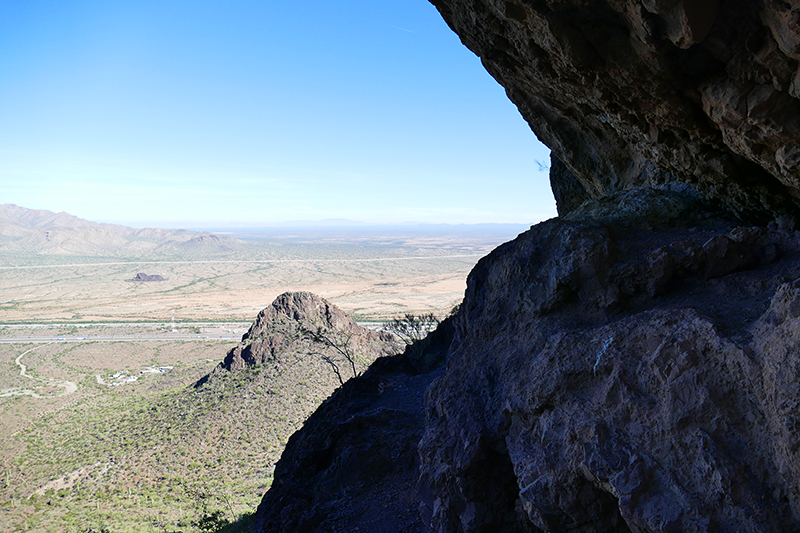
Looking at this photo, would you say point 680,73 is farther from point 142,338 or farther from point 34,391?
point 142,338

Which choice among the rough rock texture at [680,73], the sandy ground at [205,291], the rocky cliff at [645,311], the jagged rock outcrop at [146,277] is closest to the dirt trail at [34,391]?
the sandy ground at [205,291]

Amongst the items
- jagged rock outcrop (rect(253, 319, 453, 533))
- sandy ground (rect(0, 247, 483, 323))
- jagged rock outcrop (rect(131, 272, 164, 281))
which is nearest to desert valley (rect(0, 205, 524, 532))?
sandy ground (rect(0, 247, 483, 323))

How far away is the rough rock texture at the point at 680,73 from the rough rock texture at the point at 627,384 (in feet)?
4.59

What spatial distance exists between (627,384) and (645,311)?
1821 mm

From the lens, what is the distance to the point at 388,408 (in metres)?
17.7

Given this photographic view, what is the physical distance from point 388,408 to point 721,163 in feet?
42.6

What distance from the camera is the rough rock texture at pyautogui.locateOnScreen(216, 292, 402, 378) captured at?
44.2m

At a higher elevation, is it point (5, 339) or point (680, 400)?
point (680, 400)

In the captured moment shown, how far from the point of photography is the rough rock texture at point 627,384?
5.90 metres

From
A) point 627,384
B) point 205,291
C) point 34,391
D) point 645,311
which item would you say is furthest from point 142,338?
point 627,384

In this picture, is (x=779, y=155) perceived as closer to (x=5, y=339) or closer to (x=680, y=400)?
(x=680, y=400)

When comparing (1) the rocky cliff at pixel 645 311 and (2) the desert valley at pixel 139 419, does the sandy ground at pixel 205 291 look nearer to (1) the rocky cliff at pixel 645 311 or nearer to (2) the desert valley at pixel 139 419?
(2) the desert valley at pixel 139 419

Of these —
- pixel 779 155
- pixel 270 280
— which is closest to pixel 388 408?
pixel 779 155

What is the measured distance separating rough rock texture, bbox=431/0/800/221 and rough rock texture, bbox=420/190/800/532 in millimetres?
1400
